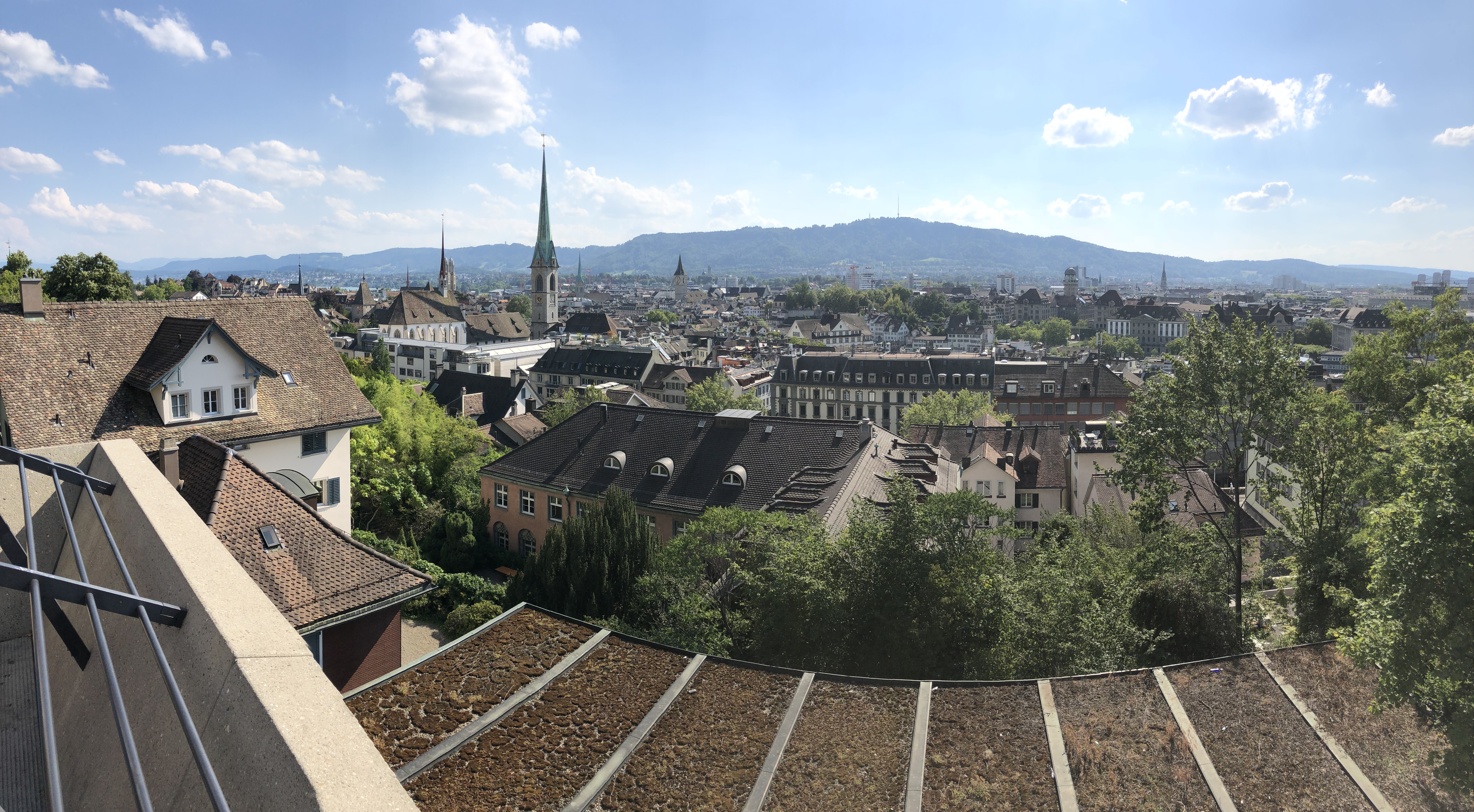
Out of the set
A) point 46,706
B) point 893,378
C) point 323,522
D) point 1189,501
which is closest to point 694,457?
point 323,522

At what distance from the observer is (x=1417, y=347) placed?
32594mm

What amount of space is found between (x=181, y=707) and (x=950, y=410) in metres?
69.7

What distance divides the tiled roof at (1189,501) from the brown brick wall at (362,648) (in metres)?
31.6

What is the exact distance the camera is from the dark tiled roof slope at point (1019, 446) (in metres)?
47.6

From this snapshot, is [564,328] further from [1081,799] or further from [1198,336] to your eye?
[1081,799]

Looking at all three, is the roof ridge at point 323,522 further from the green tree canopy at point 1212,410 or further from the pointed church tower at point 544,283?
the pointed church tower at point 544,283

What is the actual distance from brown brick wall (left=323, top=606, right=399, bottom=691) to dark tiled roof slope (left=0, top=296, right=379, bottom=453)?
29.0ft

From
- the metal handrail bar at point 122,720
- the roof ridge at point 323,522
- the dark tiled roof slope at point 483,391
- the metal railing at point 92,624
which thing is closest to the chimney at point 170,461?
the roof ridge at point 323,522

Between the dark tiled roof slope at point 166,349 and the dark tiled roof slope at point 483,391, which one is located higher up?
the dark tiled roof slope at point 166,349

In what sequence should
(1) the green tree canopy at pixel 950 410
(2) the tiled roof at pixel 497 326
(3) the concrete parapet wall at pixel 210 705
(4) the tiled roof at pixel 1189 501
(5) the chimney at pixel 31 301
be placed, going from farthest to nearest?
(2) the tiled roof at pixel 497 326
(1) the green tree canopy at pixel 950 410
(4) the tiled roof at pixel 1189 501
(5) the chimney at pixel 31 301
(3) the concrete parapet wall at pixel 210 705

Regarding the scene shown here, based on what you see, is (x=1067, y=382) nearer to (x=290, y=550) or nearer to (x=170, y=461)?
(x=290, y=550)

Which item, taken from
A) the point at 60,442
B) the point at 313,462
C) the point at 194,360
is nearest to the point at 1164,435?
the point at 313,462

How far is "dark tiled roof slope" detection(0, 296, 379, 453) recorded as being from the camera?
20.2 meters

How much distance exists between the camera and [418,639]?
2639 cm
